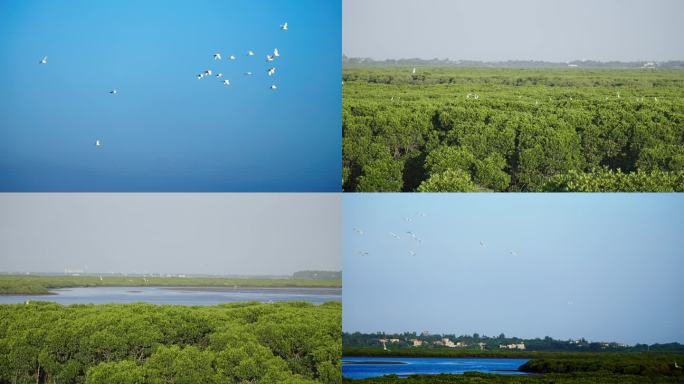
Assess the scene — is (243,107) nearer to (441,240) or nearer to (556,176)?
(441,240)

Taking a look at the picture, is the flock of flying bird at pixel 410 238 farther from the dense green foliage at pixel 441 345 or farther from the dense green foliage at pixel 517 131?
the dense green foliage at pixel 441 345

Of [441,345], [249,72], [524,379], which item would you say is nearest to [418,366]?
[441,345]

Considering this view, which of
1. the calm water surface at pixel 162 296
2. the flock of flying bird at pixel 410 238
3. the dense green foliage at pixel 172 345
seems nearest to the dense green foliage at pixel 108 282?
the calm water surface at pixel 162 296

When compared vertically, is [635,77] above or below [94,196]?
above

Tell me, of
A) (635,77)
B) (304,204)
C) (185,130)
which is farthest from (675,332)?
(185,130)

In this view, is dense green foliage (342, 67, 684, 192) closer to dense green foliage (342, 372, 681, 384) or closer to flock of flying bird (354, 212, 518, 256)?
flock of flying bird (354, 212, 518, 256)

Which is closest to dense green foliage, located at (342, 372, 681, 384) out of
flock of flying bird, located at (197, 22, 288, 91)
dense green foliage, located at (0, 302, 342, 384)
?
dense green foliage, located at (0, 302, 342, 384)
